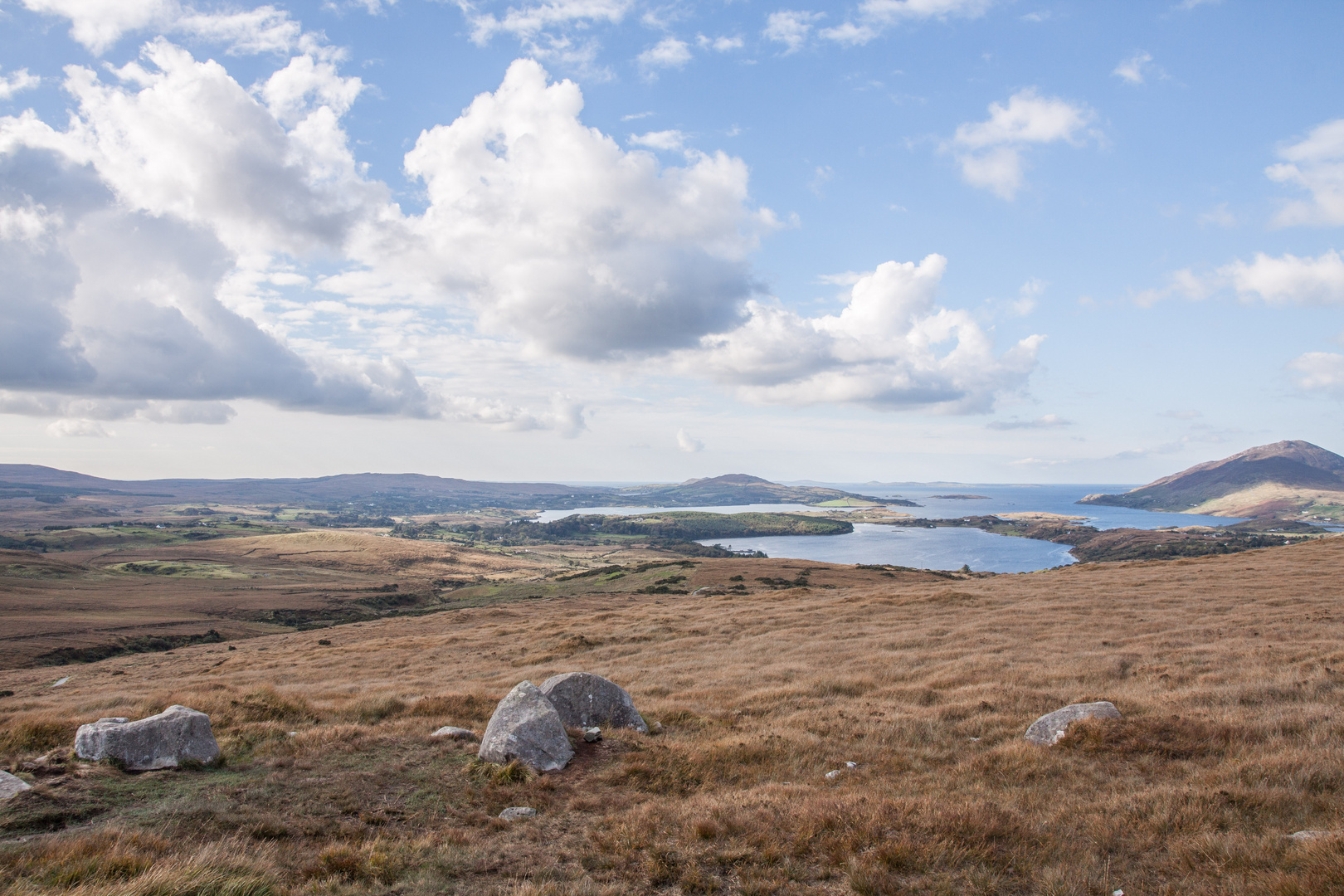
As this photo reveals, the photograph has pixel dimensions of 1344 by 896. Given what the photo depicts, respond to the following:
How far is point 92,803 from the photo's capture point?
10203 millimetres

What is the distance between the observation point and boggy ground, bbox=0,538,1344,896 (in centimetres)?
788

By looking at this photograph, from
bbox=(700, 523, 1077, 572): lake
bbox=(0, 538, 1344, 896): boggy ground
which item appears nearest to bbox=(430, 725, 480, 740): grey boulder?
bbox=(0, 538, 1344, 896): boggy ground


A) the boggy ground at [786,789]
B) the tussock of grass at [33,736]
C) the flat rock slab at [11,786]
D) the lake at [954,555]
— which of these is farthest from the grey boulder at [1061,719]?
the lake at [954,555]

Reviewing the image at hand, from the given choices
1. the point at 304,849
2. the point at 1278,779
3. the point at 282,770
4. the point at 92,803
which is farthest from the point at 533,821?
the point at 1278,779

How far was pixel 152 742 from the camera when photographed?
1258 centimetres

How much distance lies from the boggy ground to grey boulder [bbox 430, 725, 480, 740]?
2.12 feet

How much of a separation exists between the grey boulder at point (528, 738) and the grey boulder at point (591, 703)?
182 cm

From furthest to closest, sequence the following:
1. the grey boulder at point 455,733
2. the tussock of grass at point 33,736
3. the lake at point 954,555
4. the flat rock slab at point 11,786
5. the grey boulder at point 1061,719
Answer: the lake at point 954,555
the grey boulder at point 455,733
the tussock of grass at point 33,736
the grey boulder at point 1061,719
the flat rock slab at point 11,786

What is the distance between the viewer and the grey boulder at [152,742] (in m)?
12.2

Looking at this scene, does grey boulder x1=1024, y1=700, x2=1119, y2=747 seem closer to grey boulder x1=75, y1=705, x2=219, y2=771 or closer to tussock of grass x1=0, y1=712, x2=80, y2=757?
grey boulder x1=75, y1=705, x2=219, y2=771

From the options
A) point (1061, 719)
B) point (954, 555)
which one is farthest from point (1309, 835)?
point (954, 555)

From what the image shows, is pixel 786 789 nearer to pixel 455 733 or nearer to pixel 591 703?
pixel 591 703

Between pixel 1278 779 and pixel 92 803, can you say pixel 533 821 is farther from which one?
pixel 1278 779

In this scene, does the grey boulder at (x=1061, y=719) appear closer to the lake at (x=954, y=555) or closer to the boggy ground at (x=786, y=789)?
the boggy ground at (x=786, y=789)
